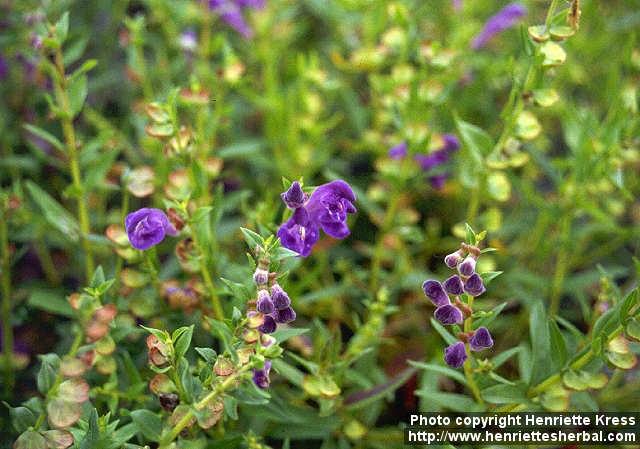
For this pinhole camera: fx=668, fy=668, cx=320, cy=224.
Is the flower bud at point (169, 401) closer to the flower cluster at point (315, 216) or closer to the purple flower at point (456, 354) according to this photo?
the flower cluster at point (315, 216)

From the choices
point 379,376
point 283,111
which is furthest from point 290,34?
point 379,376

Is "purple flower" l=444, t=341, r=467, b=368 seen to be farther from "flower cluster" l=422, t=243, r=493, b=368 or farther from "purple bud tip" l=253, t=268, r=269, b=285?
"purple bud tip" l=253, t=268, r=269, b=285

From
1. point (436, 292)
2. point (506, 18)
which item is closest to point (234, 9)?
point (506, 18)

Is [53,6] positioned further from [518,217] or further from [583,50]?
[583,50]

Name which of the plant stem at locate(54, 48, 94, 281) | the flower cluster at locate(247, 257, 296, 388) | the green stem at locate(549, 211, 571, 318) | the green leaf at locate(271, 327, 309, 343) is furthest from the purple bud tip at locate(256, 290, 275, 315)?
the green stem at locate(549, 211, 571, 318)

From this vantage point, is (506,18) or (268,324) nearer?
(268,324)

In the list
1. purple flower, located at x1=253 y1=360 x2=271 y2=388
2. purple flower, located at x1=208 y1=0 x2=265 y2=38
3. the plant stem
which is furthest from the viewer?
purple flower, located at x1=208 y1=0 x2=265 y2=38

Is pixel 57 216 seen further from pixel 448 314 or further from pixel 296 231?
pixel 448 314
